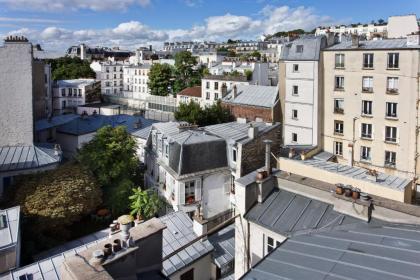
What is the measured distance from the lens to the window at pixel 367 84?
3267 cm

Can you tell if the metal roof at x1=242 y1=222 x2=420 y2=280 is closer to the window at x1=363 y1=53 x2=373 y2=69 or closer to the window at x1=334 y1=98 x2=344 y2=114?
the window at x1=363 y1=53 x2=373 y2=69

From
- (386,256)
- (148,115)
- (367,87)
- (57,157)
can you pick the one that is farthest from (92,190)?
(148,115)

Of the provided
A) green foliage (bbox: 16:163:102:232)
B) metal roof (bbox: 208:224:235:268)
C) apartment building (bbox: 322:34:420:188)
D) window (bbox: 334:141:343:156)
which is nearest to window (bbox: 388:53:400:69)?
apartment building (bbox: 322:34:420:188)

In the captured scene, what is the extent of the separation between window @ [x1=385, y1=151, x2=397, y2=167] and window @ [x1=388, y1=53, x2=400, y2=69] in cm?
710

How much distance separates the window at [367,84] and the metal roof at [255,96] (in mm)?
9461

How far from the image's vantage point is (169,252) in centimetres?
1741

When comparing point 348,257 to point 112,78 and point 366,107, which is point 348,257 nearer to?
point 366,107

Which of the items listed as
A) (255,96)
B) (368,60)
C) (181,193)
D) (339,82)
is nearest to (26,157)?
(181,193)

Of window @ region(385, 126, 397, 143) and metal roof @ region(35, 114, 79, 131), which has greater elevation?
metal roof @ region(35, 114, 79, 131)

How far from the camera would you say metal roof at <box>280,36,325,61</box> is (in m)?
35.4

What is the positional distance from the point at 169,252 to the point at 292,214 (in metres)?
6.80

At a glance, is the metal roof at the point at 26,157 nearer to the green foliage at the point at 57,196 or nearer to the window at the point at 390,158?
the green foliage at the point at 57,196

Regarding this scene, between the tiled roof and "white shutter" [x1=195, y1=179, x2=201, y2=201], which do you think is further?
the tiled roof

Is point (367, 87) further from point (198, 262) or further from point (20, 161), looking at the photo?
point (20, 161)
